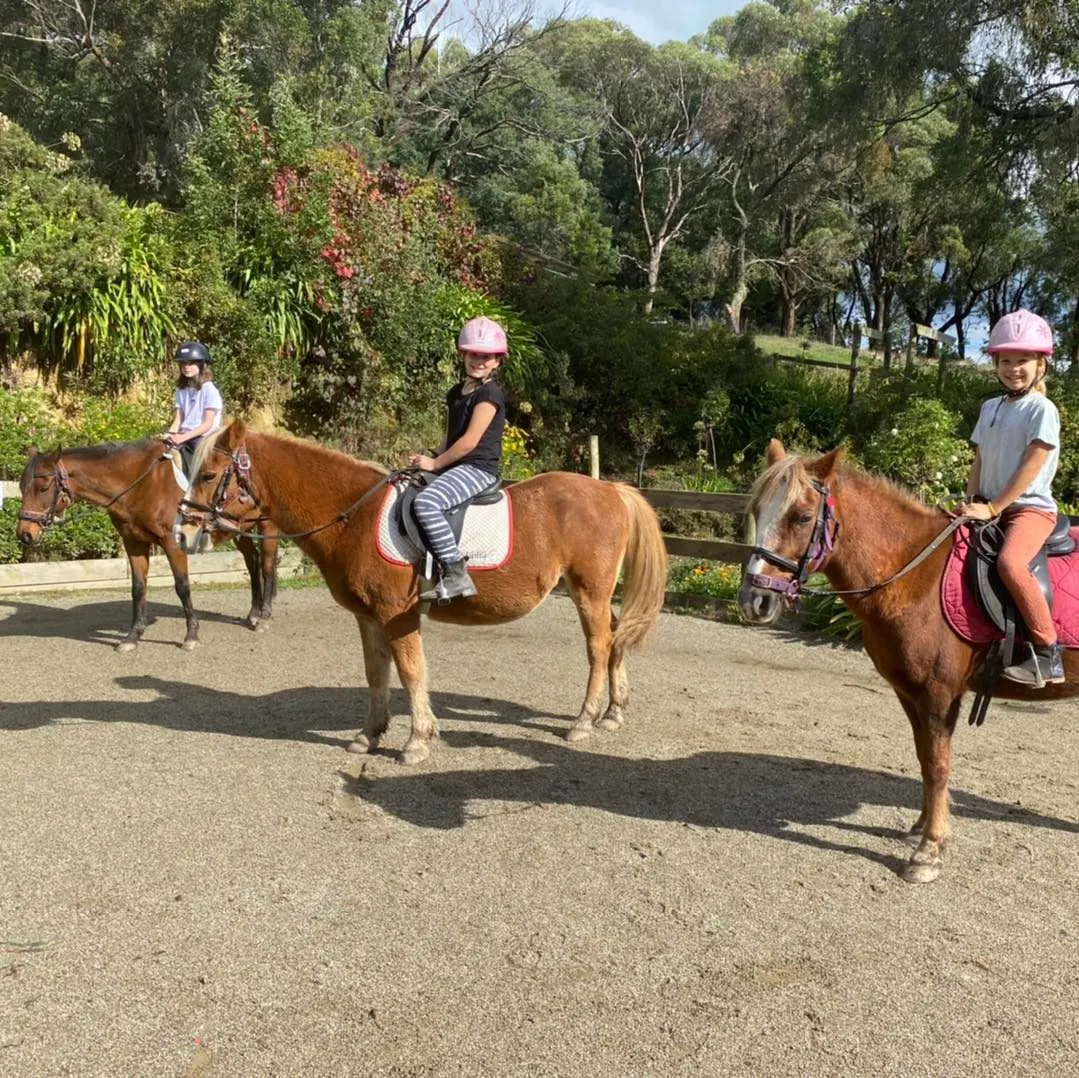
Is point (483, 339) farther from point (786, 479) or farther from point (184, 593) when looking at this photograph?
point (184, 593)

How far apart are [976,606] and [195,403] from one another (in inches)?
276

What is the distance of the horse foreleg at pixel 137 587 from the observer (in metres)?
8.05

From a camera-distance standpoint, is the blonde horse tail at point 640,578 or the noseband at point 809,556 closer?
the noseband at point 809,556

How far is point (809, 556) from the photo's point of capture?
3.75 m

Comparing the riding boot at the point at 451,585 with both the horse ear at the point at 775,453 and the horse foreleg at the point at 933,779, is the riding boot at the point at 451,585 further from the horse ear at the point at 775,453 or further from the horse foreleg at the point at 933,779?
the horse foreleg at the point at 933,779

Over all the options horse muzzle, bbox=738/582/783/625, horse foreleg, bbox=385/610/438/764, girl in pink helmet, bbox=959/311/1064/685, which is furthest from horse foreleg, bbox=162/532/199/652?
girl in pink helmet, bbox=959/311/1064/685

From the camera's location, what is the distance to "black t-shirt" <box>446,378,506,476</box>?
518cm

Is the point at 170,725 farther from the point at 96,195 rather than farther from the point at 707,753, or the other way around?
the point at 96,195

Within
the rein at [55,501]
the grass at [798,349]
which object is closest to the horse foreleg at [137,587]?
the rein at [55,501]

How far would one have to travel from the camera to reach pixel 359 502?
5.21 meters

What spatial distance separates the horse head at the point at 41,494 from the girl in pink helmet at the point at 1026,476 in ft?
23.6

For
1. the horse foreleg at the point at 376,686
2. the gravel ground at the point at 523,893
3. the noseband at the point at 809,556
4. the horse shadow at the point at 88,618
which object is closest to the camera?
the gravel ground at the point at 523,893

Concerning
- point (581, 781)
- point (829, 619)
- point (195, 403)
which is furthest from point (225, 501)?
point (829, 619)

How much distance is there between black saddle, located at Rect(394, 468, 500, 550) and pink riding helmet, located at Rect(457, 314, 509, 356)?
78 centimetres
